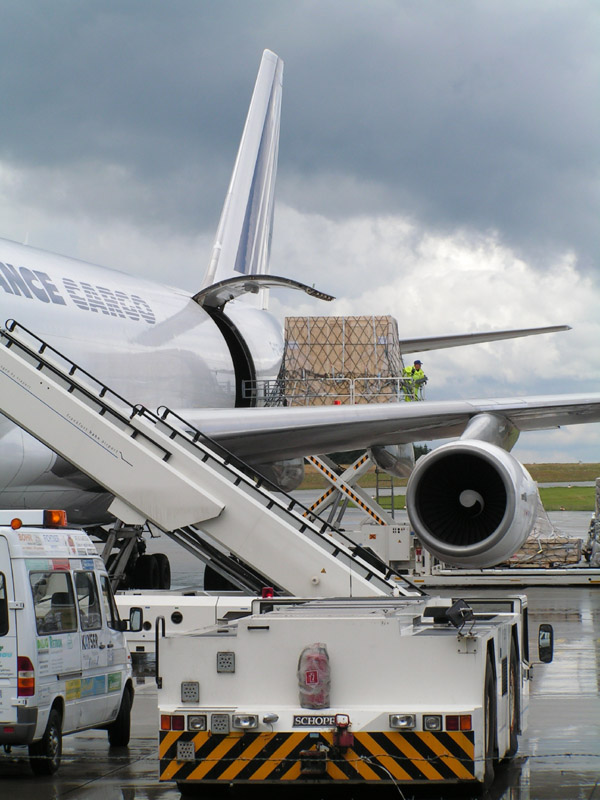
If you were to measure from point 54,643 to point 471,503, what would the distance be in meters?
6.13

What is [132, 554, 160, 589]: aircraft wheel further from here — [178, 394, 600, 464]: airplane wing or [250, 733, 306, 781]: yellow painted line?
[250, 733, 306, 781]: yellow painted line

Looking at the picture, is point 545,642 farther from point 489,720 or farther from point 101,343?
point 101,343

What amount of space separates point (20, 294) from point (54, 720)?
20.1 feet

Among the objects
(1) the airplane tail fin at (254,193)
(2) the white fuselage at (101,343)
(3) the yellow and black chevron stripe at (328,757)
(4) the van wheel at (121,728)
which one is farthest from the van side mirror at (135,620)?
(1) the airplane tail fin at (254,193)

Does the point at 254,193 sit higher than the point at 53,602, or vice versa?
the point at 254,193

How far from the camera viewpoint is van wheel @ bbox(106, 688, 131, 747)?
8406mm

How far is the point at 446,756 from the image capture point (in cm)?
590

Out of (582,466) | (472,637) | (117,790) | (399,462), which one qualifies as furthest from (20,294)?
(582,466)

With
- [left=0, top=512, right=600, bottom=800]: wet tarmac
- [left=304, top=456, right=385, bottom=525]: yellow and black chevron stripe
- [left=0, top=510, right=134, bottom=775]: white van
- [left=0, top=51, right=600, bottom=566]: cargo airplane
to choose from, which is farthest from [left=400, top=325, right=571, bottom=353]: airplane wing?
[left=0, top=510, right=134, bottom=775]: white van

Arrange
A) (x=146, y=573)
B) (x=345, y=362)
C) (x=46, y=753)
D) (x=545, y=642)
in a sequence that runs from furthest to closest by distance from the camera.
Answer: (x=345, y=362) → (x=146, y=573) → (x=545, y=642) → (x=46, y=753)

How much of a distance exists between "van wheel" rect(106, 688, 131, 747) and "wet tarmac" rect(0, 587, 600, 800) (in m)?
0.08

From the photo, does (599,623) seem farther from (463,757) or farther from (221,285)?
(463,757)

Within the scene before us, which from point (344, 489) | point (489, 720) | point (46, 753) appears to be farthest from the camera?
point (344, 489)

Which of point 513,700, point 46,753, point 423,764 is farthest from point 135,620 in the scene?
point 423,764
